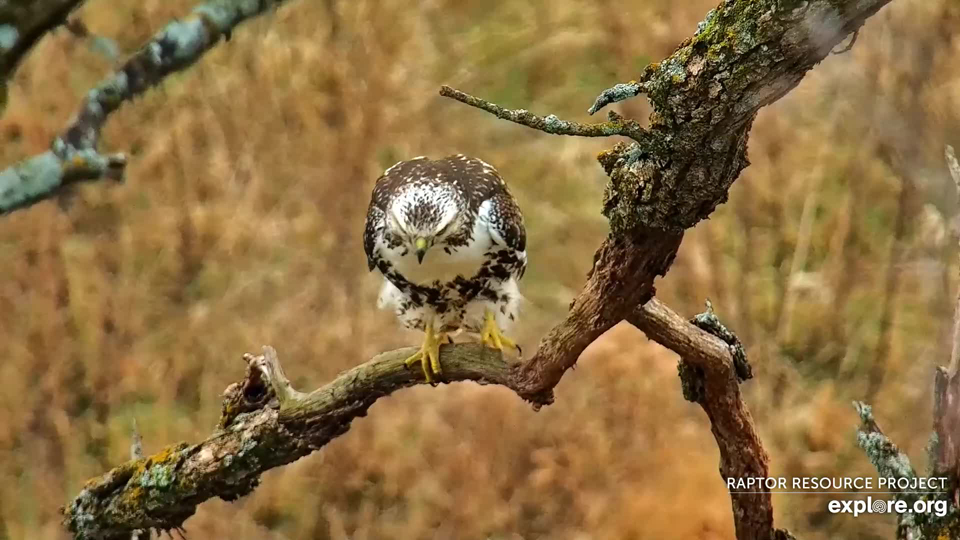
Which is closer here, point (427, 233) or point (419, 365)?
point (427, 233)

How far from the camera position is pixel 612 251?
1390 millimetres

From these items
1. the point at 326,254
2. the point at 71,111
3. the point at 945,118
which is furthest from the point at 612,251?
the point at 71,111

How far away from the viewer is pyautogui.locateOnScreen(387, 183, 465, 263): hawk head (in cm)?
179

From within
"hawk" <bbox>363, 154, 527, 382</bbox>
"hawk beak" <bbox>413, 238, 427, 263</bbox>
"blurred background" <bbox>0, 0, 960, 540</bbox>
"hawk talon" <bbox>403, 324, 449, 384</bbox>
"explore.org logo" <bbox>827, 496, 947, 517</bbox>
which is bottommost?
"explore.org logo" <bbox>827, 496, 947, 517</bbox>

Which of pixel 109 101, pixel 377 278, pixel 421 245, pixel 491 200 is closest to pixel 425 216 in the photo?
pixel 421 245

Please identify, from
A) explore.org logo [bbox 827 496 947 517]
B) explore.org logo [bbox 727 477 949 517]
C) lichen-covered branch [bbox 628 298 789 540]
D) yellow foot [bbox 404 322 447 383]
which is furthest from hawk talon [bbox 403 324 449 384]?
explore.org logo [bbox 827 496 947 517]

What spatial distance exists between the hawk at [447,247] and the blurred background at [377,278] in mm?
693

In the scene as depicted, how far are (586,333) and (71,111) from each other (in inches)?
97.8

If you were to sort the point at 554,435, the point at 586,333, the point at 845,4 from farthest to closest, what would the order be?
the point at 554,435, the point at 586,333, the point at 845,4

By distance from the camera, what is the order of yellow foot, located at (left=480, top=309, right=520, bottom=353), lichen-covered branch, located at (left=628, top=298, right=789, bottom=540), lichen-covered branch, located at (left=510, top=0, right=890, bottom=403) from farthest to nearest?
yellow foot, located at (left=480, top=309, right=520, bottom=353) → lichen-covered branch, located at (left=628, top=298, right=789, bottom=540) → lichen-covered branch, located at (left=510, top=0, right=890, bottom=403)

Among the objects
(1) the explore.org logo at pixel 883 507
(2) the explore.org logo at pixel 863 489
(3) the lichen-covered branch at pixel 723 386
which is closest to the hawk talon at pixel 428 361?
(3) the lichen-covered branch at pixel 723 386

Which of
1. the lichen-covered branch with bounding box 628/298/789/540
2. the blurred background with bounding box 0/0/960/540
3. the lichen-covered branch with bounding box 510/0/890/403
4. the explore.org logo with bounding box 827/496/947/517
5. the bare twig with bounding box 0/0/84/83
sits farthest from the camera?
the blurred background with bounding box 0/0/960/540

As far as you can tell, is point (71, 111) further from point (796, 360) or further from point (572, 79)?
point (796, 360)

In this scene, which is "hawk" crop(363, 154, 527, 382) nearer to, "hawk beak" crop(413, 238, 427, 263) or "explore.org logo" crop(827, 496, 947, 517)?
"hawk beak" crop(413, 238, 427, 263)
